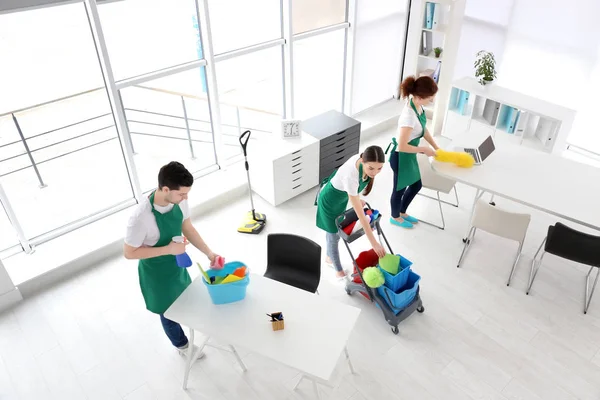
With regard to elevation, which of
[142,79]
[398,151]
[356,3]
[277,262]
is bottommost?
[277,262]

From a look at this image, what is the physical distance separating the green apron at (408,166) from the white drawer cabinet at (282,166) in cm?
109

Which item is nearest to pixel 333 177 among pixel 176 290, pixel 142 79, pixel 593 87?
pixel 176 290

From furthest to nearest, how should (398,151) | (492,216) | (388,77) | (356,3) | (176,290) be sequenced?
(388,77)
(356,3)
(398,151)
(492,216)
(176,290)

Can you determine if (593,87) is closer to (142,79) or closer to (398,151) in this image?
(398,151)

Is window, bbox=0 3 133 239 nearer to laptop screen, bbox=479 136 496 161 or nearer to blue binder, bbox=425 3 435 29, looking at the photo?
laptop screen, bbox=479 136 496 161

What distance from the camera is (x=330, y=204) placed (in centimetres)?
333

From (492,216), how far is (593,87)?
2.50 m

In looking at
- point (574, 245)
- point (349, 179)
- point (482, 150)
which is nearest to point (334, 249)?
point (349, 179)

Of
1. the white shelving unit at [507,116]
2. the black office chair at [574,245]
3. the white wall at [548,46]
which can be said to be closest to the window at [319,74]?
the white shelving unit at [507,116]

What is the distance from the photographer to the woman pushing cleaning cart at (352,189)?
2.91 meters

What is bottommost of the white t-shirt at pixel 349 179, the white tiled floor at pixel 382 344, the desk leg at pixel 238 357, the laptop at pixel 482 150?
the white tiled floor at pixel 382 344

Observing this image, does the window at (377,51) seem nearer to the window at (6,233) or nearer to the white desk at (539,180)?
the white desk at (539,180)

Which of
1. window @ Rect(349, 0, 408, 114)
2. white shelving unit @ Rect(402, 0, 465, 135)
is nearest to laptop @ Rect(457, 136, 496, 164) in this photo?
white shelving unit @ Rect(402, 0, 465, 135)

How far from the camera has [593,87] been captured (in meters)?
4.87
